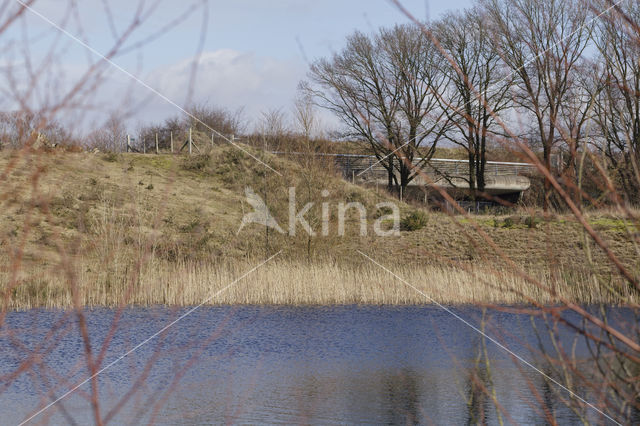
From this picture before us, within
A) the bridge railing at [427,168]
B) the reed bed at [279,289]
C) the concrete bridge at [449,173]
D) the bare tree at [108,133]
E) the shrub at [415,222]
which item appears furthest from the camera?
the bridge railing at [427,168]

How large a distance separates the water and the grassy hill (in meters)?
0.46

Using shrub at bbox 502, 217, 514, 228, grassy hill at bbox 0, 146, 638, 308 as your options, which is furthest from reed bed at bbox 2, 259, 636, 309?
shrub at bbox 502, 217, 514, 228

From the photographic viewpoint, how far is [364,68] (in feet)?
85.9

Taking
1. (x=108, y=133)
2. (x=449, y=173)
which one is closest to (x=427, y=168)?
(x=449, y=173)

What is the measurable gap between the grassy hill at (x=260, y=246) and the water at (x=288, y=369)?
457 mm

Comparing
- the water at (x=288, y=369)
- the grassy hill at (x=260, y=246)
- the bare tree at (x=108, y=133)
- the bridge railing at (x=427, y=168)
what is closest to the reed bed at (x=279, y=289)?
the grassy hill at (x=260, y=246)

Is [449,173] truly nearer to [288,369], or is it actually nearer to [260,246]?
[260,246]

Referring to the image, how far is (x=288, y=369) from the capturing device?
28.9 ft

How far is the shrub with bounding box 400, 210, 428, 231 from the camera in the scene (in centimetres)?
2232

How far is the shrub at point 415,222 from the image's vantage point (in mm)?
22319

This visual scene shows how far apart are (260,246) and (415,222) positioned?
523cm

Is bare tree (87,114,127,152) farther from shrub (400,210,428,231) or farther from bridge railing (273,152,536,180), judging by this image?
bridge railing (273,152,536,180)

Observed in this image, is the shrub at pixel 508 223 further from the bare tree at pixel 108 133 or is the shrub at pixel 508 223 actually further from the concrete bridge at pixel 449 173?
the bare tree at pixel 108 133

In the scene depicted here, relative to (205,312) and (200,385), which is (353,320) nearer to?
(205,312)
